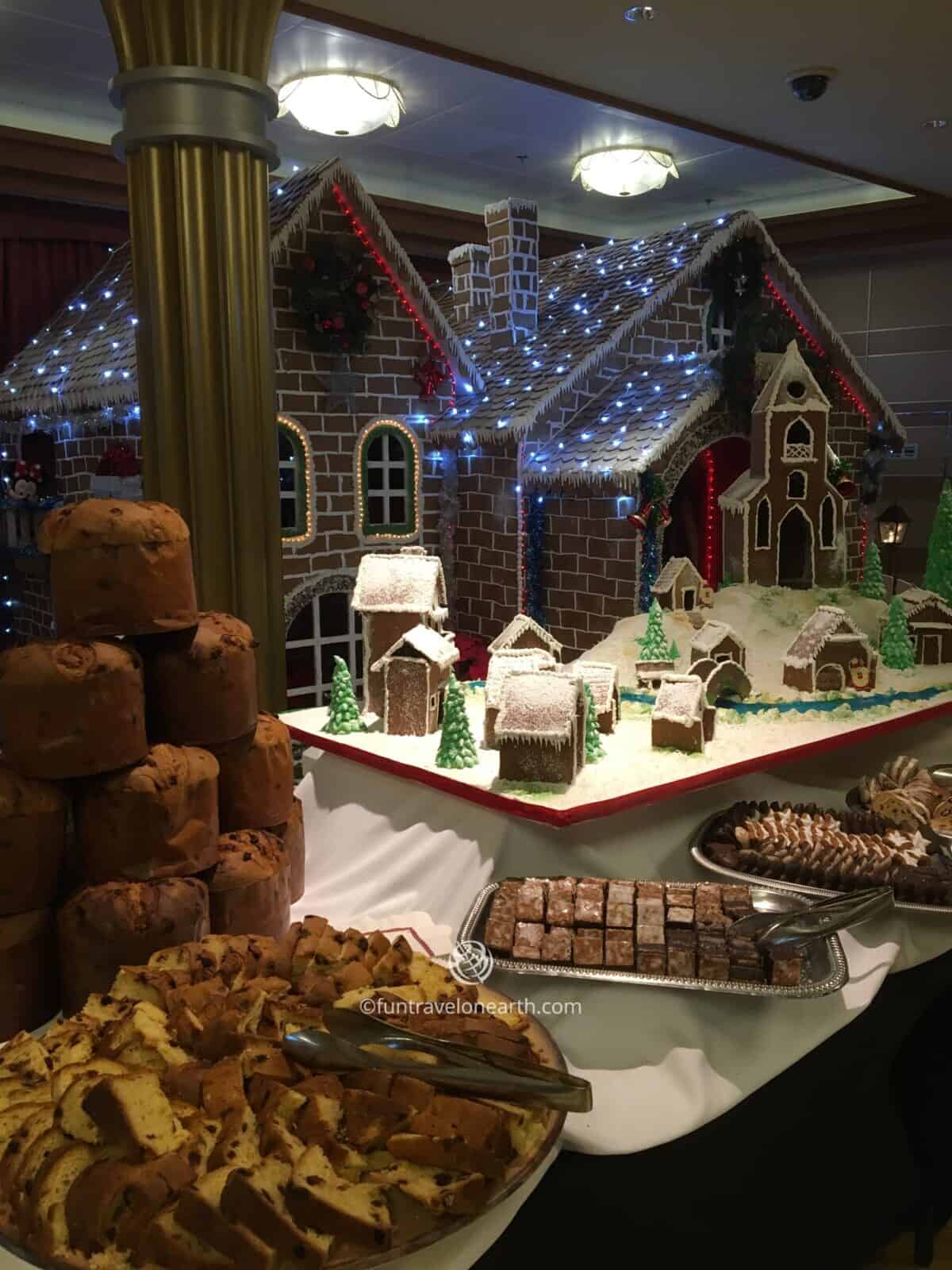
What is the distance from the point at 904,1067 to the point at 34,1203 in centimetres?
168

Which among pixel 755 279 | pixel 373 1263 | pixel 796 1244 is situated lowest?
pixel 796 1244

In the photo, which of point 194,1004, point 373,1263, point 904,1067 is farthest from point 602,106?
point 373,1263

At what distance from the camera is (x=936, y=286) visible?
19.8ft

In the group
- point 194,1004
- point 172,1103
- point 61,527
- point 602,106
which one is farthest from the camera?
point 602,106

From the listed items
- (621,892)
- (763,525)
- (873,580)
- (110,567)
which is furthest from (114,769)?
(873,580)

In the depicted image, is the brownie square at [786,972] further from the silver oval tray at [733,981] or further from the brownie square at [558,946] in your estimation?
the brownie square at [558,946]

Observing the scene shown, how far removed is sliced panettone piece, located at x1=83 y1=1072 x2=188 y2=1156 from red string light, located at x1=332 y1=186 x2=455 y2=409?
12.1 ft

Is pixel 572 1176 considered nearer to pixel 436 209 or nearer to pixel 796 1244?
pixel 796 1244

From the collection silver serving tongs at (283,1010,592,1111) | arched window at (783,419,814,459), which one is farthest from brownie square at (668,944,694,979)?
arched window at (783,419,814,459)

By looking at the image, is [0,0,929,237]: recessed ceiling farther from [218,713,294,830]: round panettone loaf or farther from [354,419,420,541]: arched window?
[218,713,294,830]: round panettone loaf

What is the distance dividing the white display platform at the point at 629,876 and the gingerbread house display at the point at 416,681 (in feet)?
0.52

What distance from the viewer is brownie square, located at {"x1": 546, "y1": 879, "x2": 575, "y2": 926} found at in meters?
1.75

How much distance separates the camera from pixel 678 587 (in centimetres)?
349

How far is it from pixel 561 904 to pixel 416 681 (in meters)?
0.84
